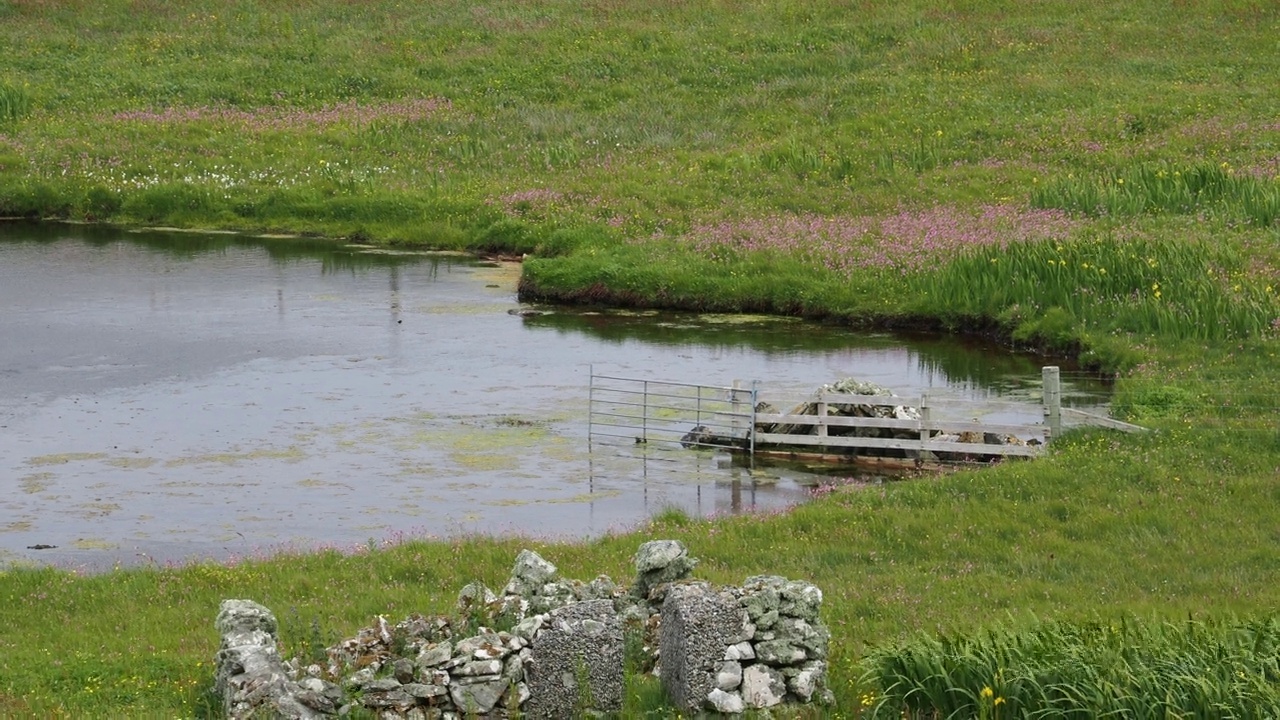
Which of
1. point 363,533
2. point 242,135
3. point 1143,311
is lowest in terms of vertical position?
point 363,533

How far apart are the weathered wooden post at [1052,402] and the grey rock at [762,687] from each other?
1215cm

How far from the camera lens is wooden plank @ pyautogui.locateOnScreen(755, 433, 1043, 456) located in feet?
86.0

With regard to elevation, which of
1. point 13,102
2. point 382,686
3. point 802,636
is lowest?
point 382,686

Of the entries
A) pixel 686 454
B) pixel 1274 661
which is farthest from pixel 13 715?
pixel 686 454

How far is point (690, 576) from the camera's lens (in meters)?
17.2

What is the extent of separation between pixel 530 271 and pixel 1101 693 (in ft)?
98.2

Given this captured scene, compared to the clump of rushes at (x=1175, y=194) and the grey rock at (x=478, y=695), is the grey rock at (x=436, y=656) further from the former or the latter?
the clump of rushes at (x=1175, y=194)

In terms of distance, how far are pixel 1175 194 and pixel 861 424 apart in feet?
61.8

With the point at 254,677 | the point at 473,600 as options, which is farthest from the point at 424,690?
the point at 473,600

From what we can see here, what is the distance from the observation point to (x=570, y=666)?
1474 centimetres

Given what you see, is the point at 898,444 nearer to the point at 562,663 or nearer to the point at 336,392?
the point at 336,392

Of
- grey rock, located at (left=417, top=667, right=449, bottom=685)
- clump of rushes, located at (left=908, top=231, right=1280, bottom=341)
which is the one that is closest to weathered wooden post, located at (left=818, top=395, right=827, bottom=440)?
clump of rushes, located at (left=908, top=231, right=1280, bottom=341)

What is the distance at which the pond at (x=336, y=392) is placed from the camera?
24.6m

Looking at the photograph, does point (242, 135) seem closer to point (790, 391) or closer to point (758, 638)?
point (790, 391)
